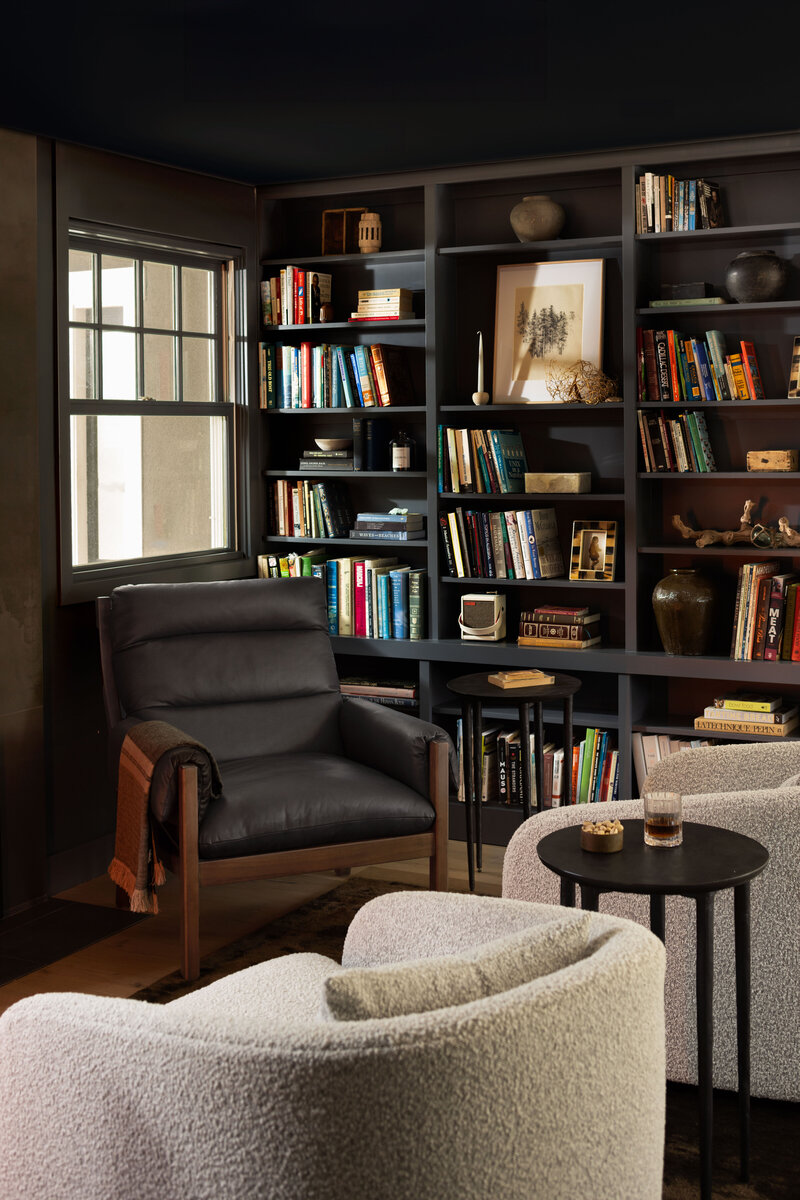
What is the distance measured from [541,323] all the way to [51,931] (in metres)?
2.69

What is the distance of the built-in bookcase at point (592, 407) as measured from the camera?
4.24 meters

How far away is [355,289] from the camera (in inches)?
197

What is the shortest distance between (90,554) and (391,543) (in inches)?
44.5

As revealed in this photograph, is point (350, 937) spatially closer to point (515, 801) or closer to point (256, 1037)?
point (256, 1037)

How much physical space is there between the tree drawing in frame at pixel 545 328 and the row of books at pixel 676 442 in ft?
1.40

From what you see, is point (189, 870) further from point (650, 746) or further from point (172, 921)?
point (650, 746)

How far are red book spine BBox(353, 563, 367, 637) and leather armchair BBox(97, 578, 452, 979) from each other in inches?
20.0

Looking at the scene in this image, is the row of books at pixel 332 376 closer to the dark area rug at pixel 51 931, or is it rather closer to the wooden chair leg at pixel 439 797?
the wooden chair leg at pixel 439 797

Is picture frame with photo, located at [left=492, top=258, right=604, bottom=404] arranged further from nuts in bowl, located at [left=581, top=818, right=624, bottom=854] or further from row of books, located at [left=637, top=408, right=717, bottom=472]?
nuts in bowl, located at [left=581, top=818, right=624, bottom=854]

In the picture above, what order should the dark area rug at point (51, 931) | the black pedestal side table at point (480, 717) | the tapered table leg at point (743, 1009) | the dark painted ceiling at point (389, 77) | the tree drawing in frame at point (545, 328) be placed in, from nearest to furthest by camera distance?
the tapered table leg at point (743, 1009) → the dark painted ceiling at point (389, 77) → the dark area rug at point (51, 931) → the black pedestal side table at point (480, 717) → the tree drawing in frame at point (545, 328)

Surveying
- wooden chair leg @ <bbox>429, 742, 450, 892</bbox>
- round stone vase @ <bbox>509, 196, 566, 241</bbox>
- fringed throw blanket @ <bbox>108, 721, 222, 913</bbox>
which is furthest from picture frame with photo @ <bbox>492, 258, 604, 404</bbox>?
fringed throw blanket @ <bbox>108, 721, 222, 913</bbox>

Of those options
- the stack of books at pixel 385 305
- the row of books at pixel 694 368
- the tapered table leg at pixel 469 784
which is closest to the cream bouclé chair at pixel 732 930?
the tapered table leg at pixel 469 784

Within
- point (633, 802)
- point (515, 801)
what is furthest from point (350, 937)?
point (515, 801)

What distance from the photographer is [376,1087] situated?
1302mm
